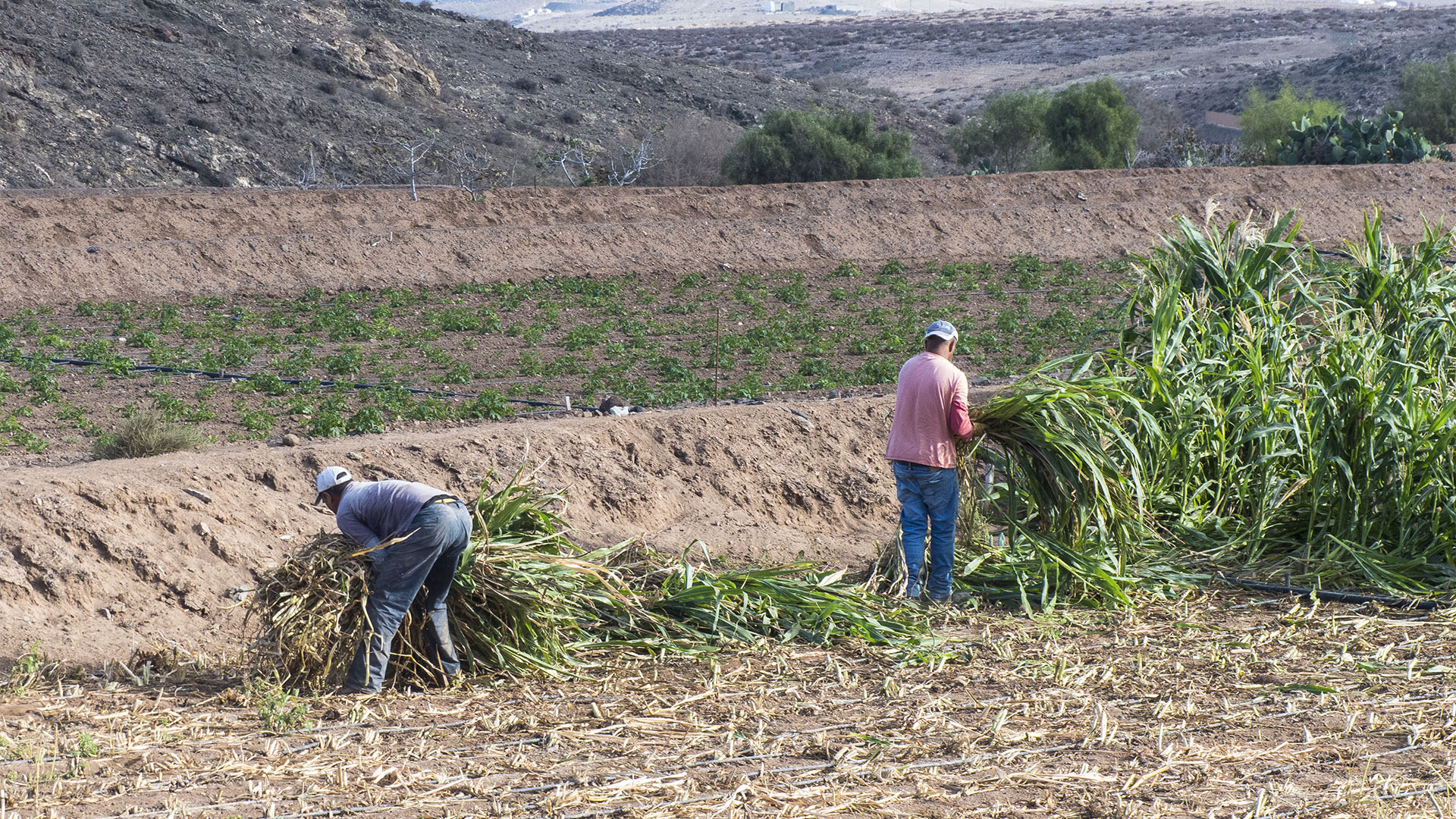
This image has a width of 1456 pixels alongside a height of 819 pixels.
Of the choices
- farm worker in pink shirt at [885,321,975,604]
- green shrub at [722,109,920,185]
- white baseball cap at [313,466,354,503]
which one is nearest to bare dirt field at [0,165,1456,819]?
farm worker in pink shirt at [885,321,975,604]

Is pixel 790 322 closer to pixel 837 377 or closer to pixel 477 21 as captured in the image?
pixel 837 377

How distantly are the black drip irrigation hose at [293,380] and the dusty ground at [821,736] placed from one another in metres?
5.21

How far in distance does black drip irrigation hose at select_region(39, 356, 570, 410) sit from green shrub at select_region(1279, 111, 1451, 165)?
2273 centimetres

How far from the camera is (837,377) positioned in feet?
40.7

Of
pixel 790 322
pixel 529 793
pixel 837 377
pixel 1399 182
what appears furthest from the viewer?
pixel 1399 182

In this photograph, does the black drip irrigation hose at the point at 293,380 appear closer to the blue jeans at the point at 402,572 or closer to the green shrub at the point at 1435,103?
the blue jeans at the point at 402,572

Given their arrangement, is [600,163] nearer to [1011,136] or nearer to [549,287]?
[1011,136]

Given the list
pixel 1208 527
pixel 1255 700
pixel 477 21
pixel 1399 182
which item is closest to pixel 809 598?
pixel 1255 700

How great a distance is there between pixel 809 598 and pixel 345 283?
14.1m

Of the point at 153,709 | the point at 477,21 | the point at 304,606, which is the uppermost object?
the point at 477,21

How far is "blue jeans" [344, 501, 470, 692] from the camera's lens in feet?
18.5

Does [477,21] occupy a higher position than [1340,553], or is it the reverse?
[477,21]

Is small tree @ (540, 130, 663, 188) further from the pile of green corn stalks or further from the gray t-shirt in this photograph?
the gray t-shirt

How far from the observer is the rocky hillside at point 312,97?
104 feet
